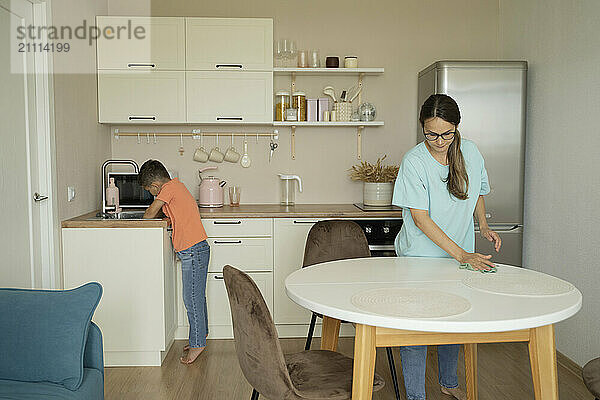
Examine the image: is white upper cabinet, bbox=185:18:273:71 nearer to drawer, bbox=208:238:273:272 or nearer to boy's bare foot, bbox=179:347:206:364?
A: drawer, bbox=208:238:273:272

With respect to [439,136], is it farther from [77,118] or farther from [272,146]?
[77,118]

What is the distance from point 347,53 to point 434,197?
211cm

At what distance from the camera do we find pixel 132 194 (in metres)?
3.94

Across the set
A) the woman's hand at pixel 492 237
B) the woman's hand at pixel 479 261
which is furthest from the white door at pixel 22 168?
the woman's hand at pixel 492 237

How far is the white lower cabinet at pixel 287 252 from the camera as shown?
3.86 metres

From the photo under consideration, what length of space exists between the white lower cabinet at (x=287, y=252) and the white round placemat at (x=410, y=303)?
1.83 metres

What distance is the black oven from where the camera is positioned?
3.85 metres

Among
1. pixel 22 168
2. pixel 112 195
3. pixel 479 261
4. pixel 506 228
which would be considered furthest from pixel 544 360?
pixel 112 195

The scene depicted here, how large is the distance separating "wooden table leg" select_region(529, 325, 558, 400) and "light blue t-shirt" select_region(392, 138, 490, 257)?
0.81m

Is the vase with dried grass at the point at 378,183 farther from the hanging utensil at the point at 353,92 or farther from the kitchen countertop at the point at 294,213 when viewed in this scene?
the hanging utensil at the point at 353,92

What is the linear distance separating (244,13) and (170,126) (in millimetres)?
1005

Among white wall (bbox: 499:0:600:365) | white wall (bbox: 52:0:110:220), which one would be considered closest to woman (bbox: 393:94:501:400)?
white wall (bbox: 499:0:600:365)

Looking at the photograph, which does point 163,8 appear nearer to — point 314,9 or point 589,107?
point 314,9

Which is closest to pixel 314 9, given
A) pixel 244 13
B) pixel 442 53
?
pixel 244 13
